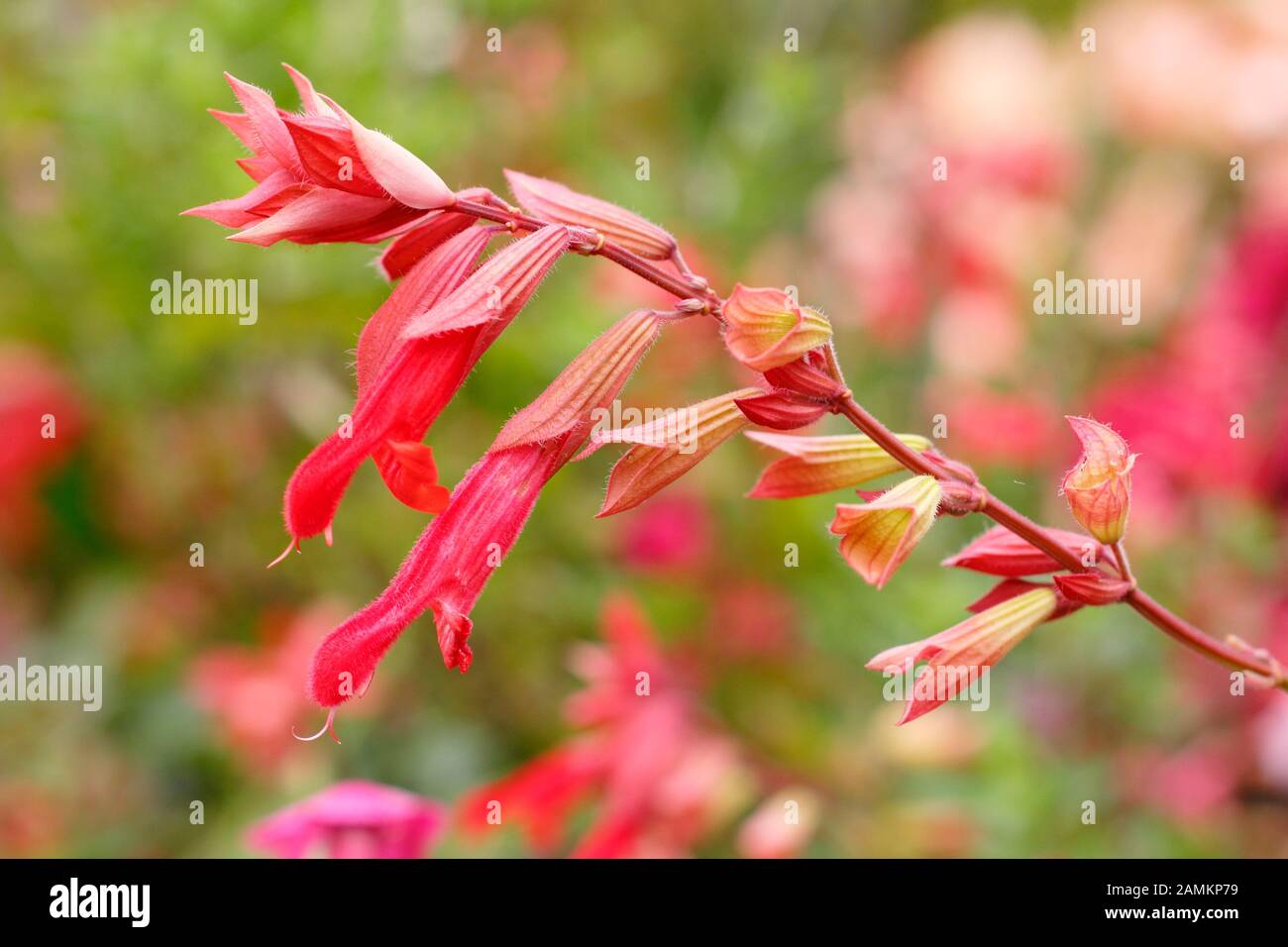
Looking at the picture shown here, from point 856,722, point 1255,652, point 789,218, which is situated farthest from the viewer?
point 789,218

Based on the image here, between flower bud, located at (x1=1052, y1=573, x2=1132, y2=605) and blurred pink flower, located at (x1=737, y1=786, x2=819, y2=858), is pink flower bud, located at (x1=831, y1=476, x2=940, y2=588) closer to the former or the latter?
flower bud, located at (x1=1052, y1=573, x2=1132, y2=605)

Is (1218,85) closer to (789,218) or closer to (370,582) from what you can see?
(789,218)

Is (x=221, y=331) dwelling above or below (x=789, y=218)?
below

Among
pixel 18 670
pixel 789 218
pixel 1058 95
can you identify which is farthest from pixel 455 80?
pixel 1058 95

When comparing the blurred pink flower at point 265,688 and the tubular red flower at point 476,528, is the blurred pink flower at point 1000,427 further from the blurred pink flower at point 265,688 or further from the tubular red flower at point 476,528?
the tubular red flower at point 476,528
